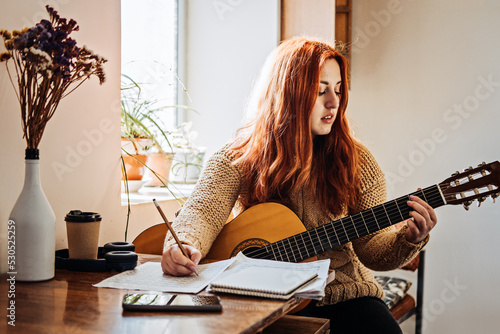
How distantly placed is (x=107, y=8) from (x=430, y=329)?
2449mm

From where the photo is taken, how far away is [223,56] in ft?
8.90

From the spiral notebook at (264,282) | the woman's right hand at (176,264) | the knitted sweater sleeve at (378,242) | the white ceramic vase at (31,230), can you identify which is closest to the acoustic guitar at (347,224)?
the knitted sweater sleeve at (378,242)

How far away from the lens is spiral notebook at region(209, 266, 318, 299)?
3.35 ft

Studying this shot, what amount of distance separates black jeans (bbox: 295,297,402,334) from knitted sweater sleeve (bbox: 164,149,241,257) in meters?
0.35

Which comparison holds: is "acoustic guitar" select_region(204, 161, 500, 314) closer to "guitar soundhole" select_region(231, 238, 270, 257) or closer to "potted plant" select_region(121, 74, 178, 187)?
"guitar soundhole" select_region(231, 238, 270, 257)

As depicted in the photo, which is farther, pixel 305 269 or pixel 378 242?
pixel 378 242

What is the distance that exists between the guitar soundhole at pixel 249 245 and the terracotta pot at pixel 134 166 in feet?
2.20

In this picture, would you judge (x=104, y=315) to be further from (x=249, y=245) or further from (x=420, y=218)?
(x=420, y=218)

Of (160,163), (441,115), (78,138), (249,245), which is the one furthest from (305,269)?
(441,115)

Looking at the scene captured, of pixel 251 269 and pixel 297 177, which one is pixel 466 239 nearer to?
pixel 297 177

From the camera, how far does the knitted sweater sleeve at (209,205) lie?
152 centimetres

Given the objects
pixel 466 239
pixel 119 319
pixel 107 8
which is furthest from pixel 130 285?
pixel 466 239

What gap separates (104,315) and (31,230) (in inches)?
12.6

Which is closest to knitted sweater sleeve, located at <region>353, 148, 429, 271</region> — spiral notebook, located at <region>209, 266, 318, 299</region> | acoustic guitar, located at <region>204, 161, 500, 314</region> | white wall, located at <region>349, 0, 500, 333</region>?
acoustic guitar, located at <region>204, 161, 500, 314</region>
